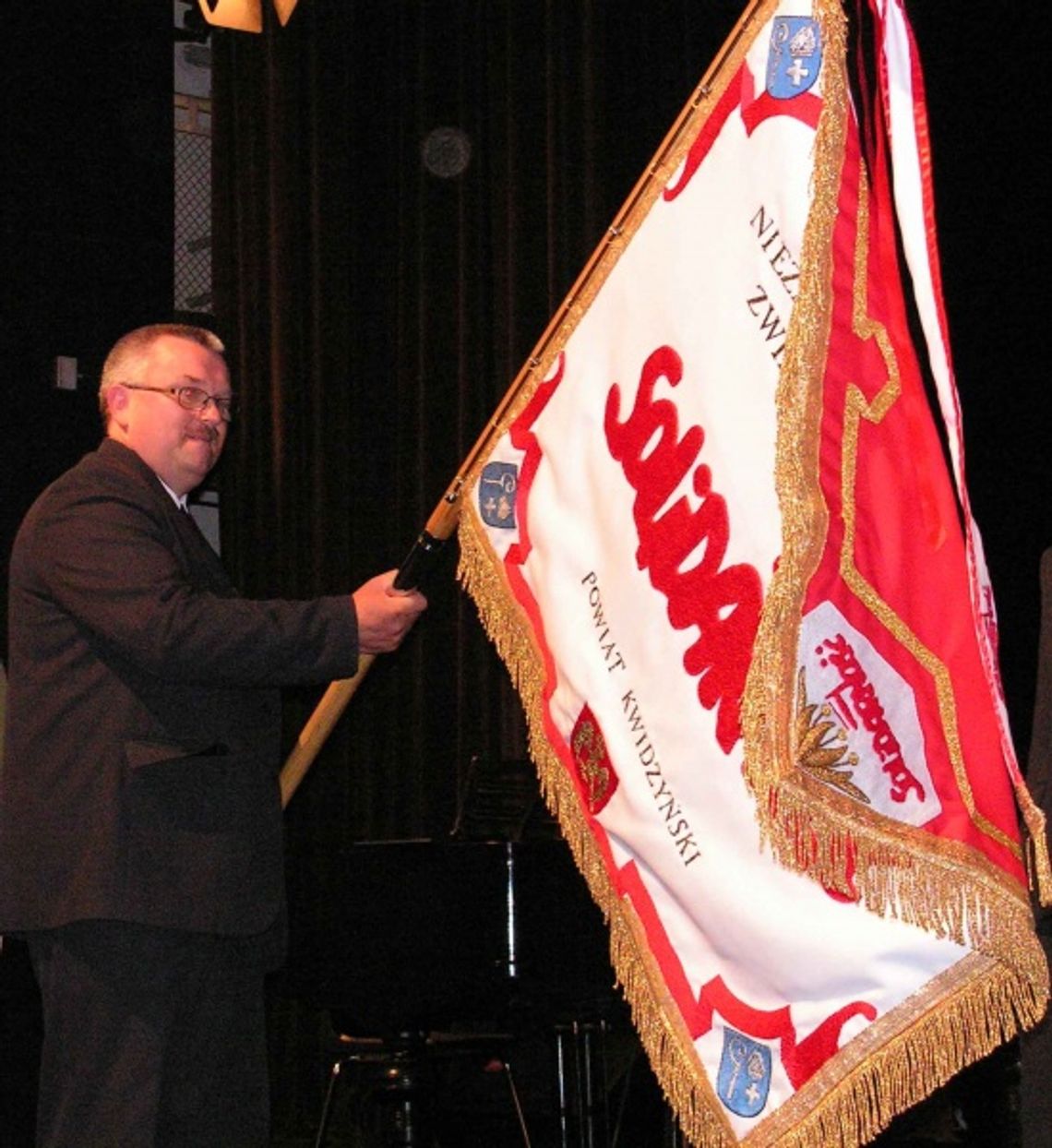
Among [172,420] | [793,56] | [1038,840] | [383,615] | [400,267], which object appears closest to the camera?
[1038,840]

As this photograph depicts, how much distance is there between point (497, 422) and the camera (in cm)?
272

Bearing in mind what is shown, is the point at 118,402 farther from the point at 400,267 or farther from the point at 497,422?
the point at 400,267

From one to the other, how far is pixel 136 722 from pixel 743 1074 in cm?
115

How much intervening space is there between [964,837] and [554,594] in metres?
0.74

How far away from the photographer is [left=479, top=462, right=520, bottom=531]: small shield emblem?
2.68 metres

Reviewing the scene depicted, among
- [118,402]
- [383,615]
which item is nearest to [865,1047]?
[383,615]

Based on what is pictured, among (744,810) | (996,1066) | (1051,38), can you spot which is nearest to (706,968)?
(744,810)

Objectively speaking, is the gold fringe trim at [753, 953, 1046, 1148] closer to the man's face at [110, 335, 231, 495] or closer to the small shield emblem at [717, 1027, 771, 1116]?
the small shield emblem at [717, 1027, 771, 1116]

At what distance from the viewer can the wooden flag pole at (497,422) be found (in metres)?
2.39

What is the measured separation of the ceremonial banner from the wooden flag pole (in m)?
0.02

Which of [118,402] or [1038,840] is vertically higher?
[118,402]

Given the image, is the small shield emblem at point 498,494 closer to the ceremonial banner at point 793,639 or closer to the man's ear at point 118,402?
the ceremonial banner at point 793,639

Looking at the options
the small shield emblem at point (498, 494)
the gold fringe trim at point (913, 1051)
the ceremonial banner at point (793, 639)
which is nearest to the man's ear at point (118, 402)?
the small shield emblem at point (498, 494)

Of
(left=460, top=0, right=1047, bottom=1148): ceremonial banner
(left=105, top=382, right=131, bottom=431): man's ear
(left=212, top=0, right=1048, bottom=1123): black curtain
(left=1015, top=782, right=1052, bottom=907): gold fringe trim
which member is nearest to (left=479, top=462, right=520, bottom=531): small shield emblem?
(left=460, top=0, right=1047, bottom=1148): ceremonial banner
